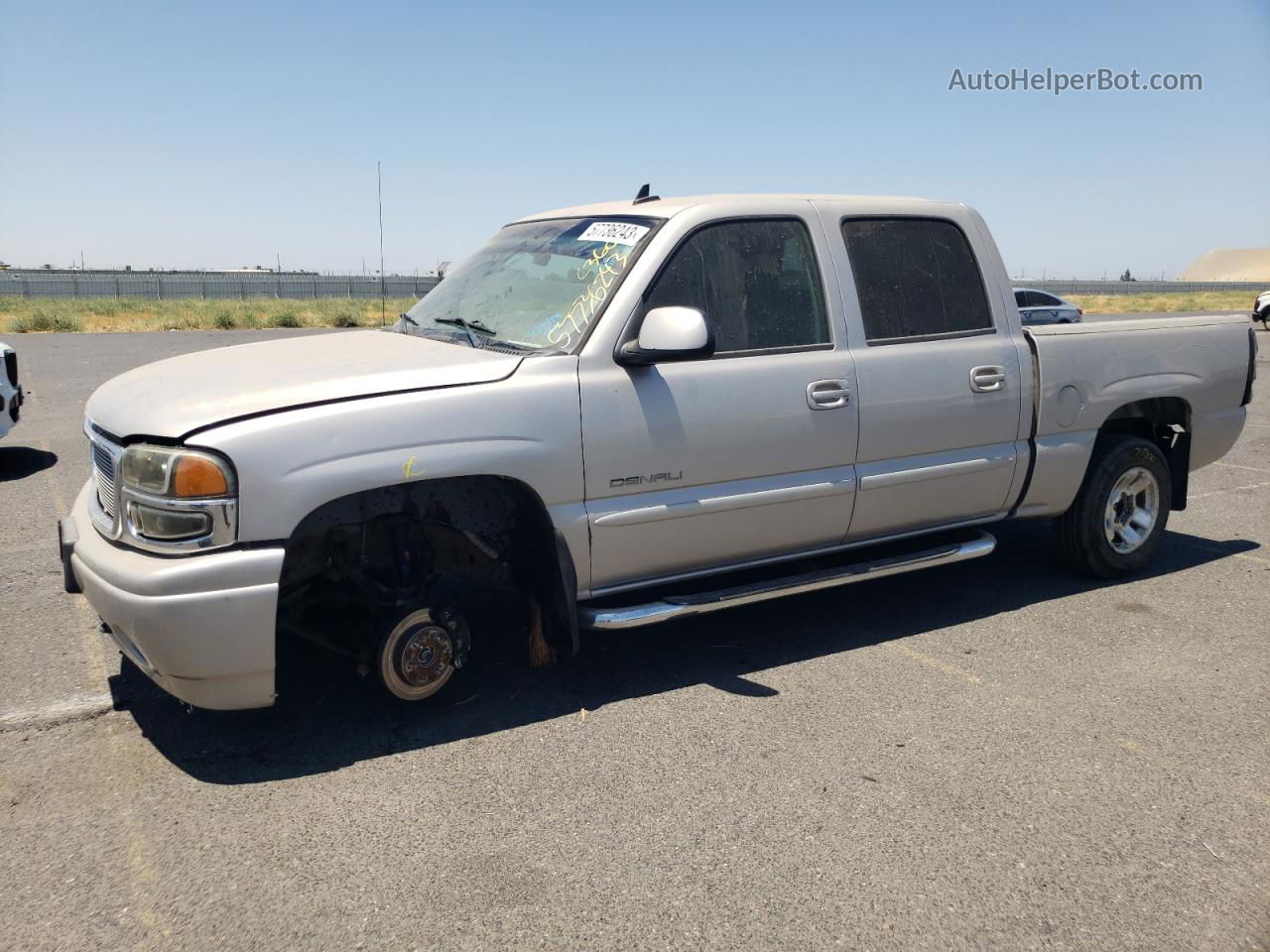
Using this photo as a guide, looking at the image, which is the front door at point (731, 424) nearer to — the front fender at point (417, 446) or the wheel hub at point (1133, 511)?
the front fender at point (417, 446)

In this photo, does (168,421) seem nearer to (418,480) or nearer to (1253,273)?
(418,480)

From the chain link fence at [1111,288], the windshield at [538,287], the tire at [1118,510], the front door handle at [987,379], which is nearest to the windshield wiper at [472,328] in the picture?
the windshield at [538,287]

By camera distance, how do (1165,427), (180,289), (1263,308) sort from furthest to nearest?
(180,289) → (1263,308) → (1165,427)

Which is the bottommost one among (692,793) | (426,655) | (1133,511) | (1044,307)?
(692,793)

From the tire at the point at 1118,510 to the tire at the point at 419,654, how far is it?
350 centimetres

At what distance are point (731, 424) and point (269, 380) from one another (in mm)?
1791

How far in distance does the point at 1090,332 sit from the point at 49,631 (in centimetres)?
528

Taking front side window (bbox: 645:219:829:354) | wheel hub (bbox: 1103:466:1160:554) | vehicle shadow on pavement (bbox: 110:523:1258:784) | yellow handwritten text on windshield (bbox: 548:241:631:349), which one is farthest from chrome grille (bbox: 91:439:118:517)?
wheel hub (bbox: 1103:466:1160:554)

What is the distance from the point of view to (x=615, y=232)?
457 cm

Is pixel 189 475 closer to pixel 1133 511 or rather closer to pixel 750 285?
pixel 750 285

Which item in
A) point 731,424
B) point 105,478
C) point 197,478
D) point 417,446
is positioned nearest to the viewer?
point 197,478

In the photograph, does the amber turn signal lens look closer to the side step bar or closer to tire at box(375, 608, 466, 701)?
tire at box(375, 608, 466, 701)

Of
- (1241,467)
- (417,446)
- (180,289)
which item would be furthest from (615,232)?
(180,289)

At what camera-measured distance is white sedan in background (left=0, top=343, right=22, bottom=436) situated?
8.72 metres
